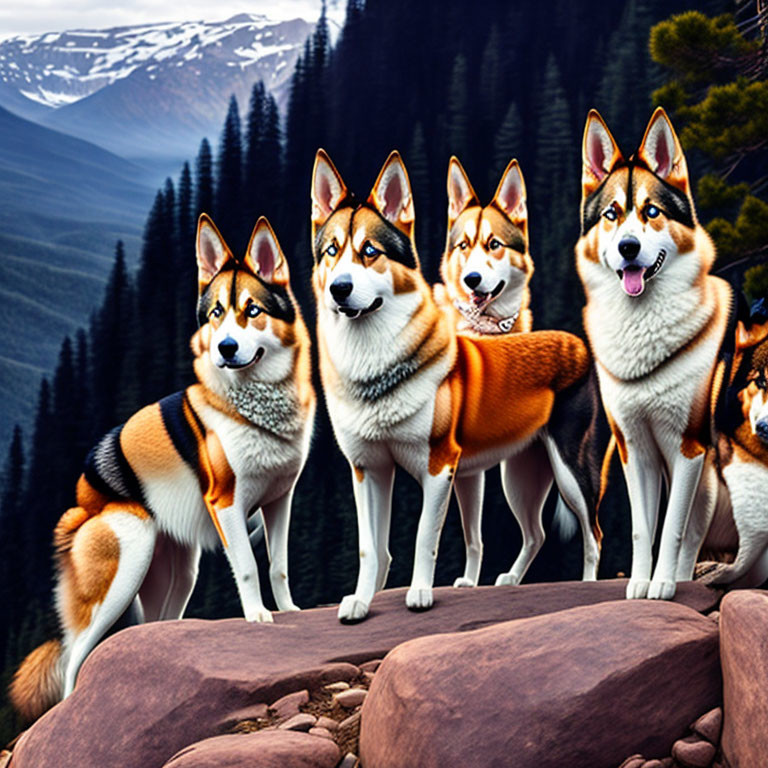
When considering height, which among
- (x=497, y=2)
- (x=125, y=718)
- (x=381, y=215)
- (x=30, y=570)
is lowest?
(x=30, y=570)

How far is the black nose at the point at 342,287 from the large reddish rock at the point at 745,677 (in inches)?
97.1

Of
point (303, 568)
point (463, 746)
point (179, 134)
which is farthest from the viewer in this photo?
point (179, 134)

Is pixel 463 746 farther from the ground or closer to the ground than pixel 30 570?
farther from the ground

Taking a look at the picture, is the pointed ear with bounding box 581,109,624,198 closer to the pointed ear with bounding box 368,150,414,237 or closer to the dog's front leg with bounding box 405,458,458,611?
the pointed ear with bounding box 368,150,414,237

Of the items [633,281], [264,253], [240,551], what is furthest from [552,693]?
[264,253]

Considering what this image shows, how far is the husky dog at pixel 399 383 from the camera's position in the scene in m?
6.04

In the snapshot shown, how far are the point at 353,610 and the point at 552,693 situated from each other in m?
1.70

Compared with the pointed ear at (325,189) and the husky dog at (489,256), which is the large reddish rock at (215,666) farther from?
the pointed ear at (325,189)

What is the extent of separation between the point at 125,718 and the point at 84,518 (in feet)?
5.63

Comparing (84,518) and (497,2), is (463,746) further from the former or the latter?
(497,2)

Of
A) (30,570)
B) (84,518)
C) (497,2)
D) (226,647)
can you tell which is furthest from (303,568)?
(497,2)

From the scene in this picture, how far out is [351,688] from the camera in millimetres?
5582

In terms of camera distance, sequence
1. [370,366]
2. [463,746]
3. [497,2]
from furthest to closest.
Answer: [497,2]
[370,366]
[463,746]

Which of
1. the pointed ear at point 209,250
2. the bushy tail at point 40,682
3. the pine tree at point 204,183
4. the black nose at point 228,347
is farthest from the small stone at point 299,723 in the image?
the pine tree at point 204,183
